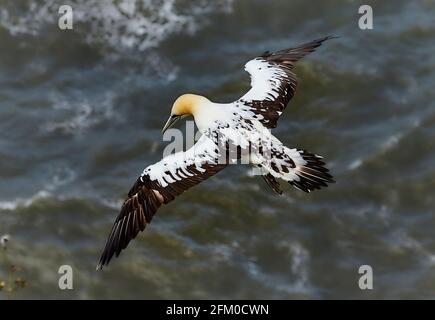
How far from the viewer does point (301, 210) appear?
1627 centimetres

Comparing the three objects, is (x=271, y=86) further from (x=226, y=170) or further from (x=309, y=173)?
(x=226, y=170)

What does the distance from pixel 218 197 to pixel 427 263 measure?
3449 mm

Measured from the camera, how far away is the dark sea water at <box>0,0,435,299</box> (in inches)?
612

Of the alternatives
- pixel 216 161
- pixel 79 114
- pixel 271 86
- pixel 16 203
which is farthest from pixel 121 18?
pixel 216 161

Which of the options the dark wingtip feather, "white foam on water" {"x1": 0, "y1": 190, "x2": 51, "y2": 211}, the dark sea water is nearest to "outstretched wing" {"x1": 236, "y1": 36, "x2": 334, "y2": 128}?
the dark wingtip feather

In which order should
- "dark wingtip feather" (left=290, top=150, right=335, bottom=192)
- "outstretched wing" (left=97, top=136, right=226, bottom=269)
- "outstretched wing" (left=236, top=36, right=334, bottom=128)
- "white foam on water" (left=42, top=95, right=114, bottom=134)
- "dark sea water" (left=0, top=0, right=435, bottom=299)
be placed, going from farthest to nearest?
"white foam on water" (left=42, top=95, right=114, bottom=134) < "dark sea water" (left=0, top=0, right=435, bottom=299) < "outstretched wing" (left=236, top=36, right=334, bottom=128) < "dark wingtip feather" (left=290, top=150, right=335, bottom=192) < "outstretched wing" (left=97, top=136, right=226, bottom=269)

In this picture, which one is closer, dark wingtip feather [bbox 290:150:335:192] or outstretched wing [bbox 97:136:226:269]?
outstretched wing [bbox 97:136:226:269]

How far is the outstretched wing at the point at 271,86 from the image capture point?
11.6 metres

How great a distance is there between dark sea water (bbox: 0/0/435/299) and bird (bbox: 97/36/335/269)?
14.6ft

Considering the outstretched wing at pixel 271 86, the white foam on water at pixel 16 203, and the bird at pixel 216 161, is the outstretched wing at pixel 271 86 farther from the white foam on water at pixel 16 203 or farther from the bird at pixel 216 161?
the white foam on water at pixel 16 203

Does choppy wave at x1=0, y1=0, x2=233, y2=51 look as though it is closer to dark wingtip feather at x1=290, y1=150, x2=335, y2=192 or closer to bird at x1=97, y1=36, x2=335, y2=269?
bird at x1=97, y1=36, x2=335, y2=269

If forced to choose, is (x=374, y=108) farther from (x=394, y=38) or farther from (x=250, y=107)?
(x=250, y=107)

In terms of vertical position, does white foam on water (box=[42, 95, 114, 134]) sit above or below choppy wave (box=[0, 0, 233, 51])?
below

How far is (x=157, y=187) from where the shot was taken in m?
10.6
